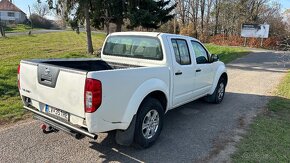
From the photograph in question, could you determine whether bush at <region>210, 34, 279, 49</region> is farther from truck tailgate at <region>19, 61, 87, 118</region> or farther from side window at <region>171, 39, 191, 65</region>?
truck tailgate at <region>19, 61, 87, 118</region>

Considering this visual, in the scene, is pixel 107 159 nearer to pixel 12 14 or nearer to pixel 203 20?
pixel 203 20

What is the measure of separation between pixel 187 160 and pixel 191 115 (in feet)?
7.43

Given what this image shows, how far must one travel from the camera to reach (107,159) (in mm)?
4047

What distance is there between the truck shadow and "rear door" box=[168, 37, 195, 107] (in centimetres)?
56

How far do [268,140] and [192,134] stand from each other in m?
1.39

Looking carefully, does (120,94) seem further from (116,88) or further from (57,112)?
(57,112)

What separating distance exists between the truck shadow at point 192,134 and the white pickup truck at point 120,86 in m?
0.27

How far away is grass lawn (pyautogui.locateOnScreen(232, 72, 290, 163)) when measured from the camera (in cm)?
430

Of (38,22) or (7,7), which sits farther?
(7,7)

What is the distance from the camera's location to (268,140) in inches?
195

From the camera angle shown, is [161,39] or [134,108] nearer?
[134,108]

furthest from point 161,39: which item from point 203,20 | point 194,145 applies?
point 203,20

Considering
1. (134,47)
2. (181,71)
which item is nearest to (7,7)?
(134,47)

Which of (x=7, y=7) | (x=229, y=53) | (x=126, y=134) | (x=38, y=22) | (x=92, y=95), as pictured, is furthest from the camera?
(x=7, y=7)
